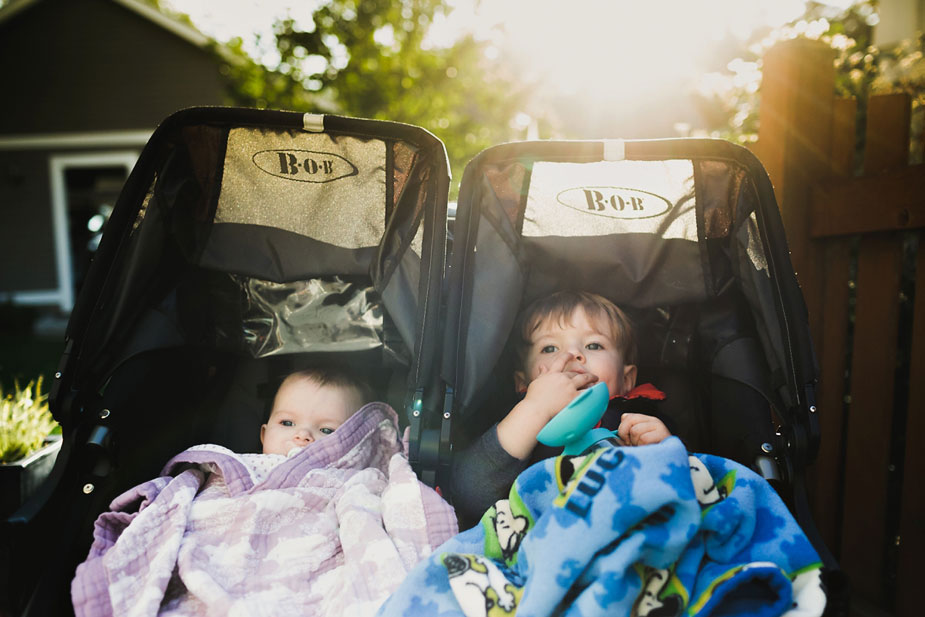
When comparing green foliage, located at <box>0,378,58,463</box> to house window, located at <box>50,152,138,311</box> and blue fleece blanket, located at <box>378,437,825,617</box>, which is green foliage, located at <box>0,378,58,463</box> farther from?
house window, located at <box>50,152,138,311</box>

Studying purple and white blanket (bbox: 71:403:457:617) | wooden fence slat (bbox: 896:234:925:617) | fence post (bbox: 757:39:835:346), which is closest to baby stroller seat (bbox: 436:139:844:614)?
purple and white blanket (bbox: 71:403:457:617)

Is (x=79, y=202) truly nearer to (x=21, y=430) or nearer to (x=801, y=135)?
(x=21, y=430)

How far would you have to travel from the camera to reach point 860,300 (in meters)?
2.31

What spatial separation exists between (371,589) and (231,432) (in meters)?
1.06

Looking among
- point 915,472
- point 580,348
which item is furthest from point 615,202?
point 915,472

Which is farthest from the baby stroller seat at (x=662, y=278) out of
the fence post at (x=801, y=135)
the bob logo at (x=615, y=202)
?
the fence post at (x=801, y=135)

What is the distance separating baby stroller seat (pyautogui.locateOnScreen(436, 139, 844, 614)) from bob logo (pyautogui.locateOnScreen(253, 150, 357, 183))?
467 mm

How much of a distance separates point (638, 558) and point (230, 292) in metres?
1.70

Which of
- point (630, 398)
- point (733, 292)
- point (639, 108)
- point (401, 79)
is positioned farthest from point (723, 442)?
point (639, 108)

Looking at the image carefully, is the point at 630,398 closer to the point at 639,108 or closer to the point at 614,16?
the point at 614,16

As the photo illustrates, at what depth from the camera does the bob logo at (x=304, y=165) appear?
2.03 metres

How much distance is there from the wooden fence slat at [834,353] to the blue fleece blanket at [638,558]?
1318 mm

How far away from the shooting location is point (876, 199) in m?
2.18

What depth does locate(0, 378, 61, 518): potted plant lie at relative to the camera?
7.50 ft
